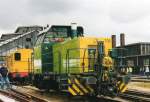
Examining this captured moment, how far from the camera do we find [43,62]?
1995cm

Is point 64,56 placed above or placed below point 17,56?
below

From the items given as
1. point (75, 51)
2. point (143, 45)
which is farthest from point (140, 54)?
point (75, 51)

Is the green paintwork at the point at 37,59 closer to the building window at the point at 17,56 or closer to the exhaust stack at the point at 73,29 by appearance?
the exhaust stack at the point at 73,29

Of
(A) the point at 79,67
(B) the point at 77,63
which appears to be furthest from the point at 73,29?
(A) the point at 79,67

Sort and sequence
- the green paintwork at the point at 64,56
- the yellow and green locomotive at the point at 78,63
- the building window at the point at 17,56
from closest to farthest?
the yellow and green locomotive at the point at 78,63 → the green paintwork at the point at 64,56 → the building window at the point at 17,56

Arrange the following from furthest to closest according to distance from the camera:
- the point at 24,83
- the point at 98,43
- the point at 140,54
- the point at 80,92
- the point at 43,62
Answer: the point at 140,54
the point at 24,83
the point at 43,62
the point at 98,43
the point at 80,92

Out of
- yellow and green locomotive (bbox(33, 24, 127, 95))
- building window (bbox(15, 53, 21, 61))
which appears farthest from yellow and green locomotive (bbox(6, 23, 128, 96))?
building window (bbox(15, 53, 21, 61))

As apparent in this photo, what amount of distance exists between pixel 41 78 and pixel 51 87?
0.85 m

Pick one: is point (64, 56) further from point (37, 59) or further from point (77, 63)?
point (37, 59)

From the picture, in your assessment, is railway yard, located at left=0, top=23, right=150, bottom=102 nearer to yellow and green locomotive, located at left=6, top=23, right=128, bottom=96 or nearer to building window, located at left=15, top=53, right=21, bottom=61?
yellow and green locomotive, located at left=6, top=23, right=128, bottom=96

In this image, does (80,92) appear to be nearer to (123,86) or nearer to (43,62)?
(123,86)

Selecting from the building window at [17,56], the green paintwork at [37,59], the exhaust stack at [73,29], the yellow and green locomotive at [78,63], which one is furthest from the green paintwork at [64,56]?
the building window at [17,56]

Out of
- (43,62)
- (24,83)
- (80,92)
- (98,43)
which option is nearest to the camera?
(80,92)

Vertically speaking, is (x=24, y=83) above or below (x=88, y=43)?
below
